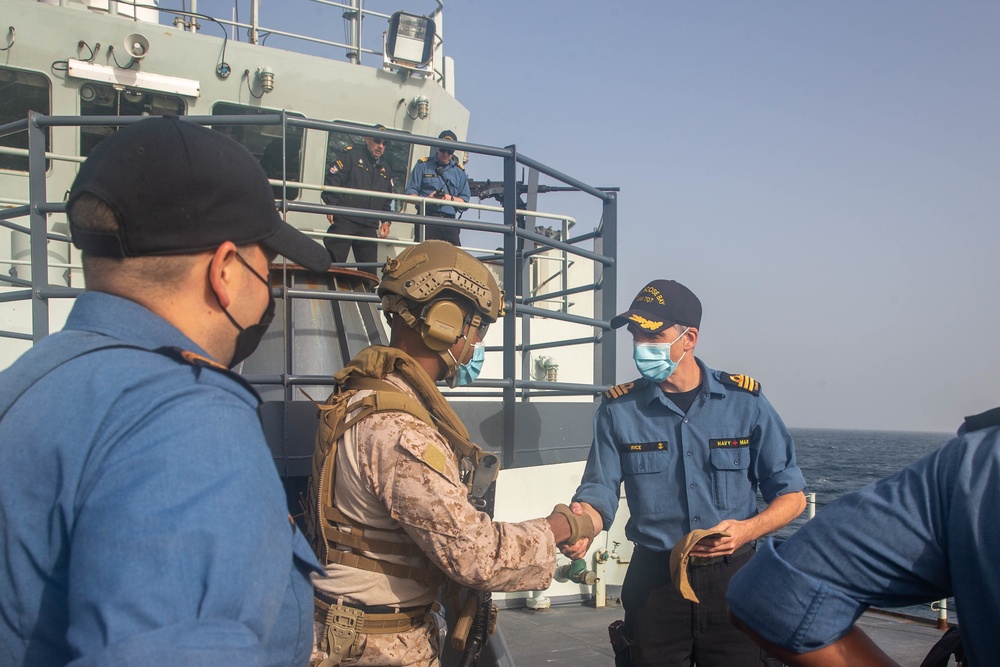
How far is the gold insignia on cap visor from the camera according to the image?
11.3ft

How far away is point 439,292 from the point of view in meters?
2.67

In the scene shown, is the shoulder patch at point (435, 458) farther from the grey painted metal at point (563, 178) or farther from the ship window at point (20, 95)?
the ship window at point (20, 95)

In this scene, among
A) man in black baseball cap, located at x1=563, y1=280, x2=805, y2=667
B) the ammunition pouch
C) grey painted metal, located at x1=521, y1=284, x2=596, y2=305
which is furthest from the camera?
grey painted metal, located at x1=521, y1=284, x2=596, y2=305

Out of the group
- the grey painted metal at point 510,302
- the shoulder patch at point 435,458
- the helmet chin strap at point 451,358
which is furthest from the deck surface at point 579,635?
the shoulder patch at point 435,458

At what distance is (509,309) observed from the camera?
14.0ft

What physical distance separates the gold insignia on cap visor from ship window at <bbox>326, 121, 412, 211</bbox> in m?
4.02

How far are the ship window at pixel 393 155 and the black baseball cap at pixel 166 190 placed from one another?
5916mm

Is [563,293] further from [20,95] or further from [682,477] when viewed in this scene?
[20,95]

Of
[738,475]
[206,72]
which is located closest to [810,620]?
[738,475]

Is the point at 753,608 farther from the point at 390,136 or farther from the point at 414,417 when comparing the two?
the point at 390,136

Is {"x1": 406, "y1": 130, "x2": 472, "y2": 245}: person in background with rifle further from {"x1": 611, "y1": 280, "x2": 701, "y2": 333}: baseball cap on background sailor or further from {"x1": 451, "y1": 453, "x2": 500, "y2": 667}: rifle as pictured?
{"x1": 451, "y1": 453, "x2": 500, "y2": 667}: rifle

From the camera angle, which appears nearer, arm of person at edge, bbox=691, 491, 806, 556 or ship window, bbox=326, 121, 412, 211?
arm of person at edge, bbox=691, 491, 806, 556

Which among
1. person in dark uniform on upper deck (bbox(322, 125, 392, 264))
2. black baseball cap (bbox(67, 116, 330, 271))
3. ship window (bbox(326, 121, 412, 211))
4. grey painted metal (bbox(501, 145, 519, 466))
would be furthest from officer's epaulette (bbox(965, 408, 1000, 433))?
ship window (bbox(326, 121, 412, 211))

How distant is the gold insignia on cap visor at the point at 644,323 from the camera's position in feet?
11.3
